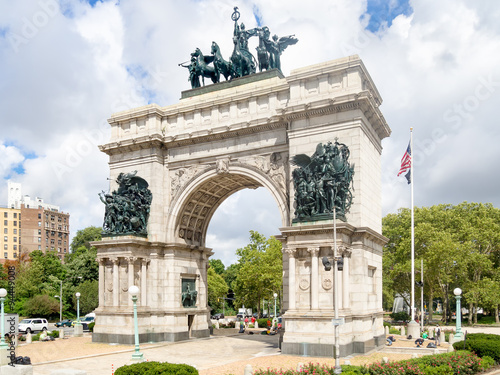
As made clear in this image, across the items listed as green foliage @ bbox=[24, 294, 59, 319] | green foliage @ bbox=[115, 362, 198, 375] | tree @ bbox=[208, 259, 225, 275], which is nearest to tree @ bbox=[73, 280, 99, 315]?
green foliage @ bbox=[24, 294, 59, 319]

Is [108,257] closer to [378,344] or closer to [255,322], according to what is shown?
[378,344]

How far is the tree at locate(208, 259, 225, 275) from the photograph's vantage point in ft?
357

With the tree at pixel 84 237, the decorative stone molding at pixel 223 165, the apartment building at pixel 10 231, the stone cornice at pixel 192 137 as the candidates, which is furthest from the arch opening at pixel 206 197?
the apartment building at pixel 10 231

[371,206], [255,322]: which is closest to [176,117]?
[371,206]

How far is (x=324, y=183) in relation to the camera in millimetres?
28062

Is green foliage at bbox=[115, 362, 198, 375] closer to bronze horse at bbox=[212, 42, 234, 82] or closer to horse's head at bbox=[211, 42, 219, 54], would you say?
bronze horse at bbox=[212, 42, 234, 82]

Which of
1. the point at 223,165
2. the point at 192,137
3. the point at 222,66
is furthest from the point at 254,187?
the point at 222,66

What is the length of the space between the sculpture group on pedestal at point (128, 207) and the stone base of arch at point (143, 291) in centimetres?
84

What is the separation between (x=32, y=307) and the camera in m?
67.8

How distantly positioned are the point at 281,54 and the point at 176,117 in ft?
28.5

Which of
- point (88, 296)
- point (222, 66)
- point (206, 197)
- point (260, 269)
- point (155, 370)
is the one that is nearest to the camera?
point (155, 370)

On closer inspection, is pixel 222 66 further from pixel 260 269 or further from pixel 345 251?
pixel 260 269

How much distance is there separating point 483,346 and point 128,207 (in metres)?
22.9

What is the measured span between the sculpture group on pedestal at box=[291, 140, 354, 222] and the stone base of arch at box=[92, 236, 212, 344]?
11.4m
